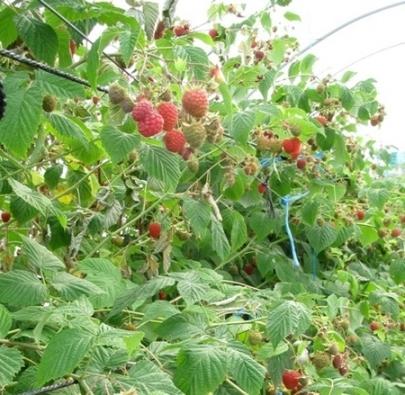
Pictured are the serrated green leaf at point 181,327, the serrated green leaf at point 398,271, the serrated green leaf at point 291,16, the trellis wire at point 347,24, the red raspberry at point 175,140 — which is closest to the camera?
the red raspberry at point 175,140

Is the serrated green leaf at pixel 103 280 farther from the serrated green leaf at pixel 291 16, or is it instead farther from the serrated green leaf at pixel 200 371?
the serrated green leaf at pixel 291 16

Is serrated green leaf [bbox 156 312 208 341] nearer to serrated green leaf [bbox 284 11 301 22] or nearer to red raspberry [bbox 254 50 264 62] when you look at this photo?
red raspberry [bbox 254 50 264 62]

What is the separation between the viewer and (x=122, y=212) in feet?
6.17

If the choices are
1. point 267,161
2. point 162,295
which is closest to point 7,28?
point 162,295

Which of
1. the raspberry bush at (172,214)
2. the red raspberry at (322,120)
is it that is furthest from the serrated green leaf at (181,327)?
the red raspberry at (322,120)

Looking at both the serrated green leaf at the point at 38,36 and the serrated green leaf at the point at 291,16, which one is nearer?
the serrated green leaf at the point at 38,36

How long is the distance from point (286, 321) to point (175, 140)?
443 millimetres

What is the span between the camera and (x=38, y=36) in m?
1.13

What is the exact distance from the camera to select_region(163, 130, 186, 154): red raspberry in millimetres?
1166

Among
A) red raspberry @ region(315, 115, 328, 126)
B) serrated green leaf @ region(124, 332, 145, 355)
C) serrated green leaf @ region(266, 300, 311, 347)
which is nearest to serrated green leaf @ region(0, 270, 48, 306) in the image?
serrated green leaf @ region(124, 332, 145, 355)

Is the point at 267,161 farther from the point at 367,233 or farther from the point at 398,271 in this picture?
the point at 398,271

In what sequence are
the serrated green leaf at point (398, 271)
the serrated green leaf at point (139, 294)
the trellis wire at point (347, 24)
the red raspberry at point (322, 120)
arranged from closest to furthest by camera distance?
the serrated green leaf at point (139, 294)
the red raspberry at point (322, 120)
the serrated green leaf at point (398, 271)
the trellis wire at point (347, 24)

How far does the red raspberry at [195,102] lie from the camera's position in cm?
112

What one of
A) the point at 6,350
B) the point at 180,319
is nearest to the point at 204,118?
the point at 180,319
